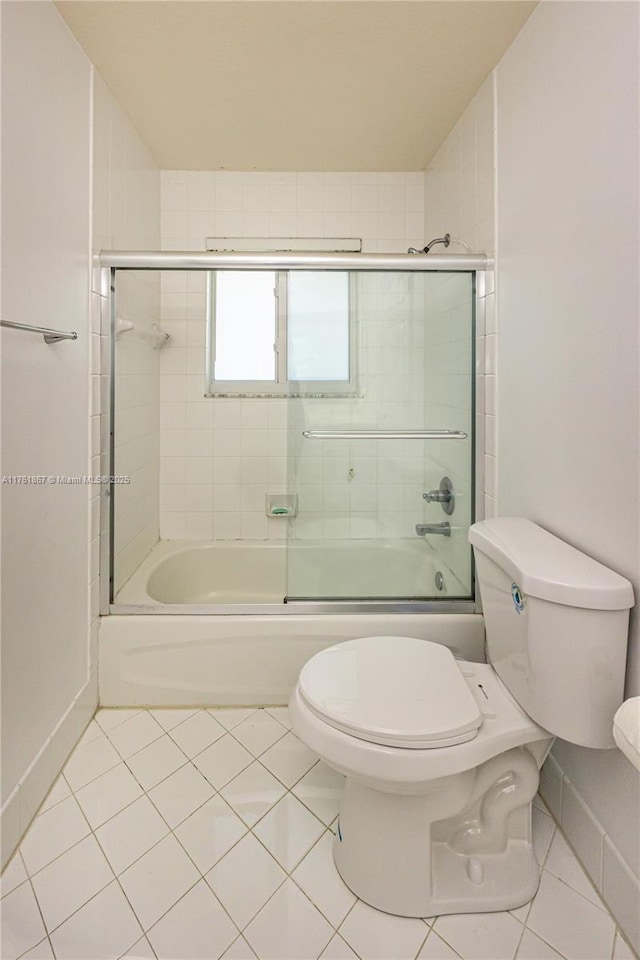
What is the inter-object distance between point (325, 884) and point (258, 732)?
568 millimetres

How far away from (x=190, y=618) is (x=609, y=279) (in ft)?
5.12

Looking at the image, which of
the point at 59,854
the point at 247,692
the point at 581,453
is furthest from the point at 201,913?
the point at 581,453

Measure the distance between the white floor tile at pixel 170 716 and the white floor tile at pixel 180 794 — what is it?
232mm

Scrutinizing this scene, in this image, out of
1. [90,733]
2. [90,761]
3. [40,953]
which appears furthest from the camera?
[90,733]

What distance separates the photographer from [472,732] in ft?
3.50

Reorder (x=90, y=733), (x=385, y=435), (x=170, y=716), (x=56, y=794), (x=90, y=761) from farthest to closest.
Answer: (x=385, y=435)
(x=170, y=716)
(x=90, y=733)
(x=90, y=761)
(x=56, y=794)

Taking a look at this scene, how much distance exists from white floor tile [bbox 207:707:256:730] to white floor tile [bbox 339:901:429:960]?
28.4 inches

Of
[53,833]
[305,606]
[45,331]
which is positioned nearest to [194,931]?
[53,833]

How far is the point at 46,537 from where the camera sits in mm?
1405

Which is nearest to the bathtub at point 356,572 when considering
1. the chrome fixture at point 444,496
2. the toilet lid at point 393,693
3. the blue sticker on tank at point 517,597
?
the chrome fixture at point 444,496

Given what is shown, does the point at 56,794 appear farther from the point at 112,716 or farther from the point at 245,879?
the point at 245,879

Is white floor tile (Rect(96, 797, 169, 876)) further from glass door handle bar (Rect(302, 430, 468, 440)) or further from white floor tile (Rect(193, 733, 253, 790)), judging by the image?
glass door handle bar (Rect(302, 430, 468, 440))

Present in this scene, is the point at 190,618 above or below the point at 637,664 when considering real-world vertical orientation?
below

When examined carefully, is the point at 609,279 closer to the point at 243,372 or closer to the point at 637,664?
the point at 637,664
